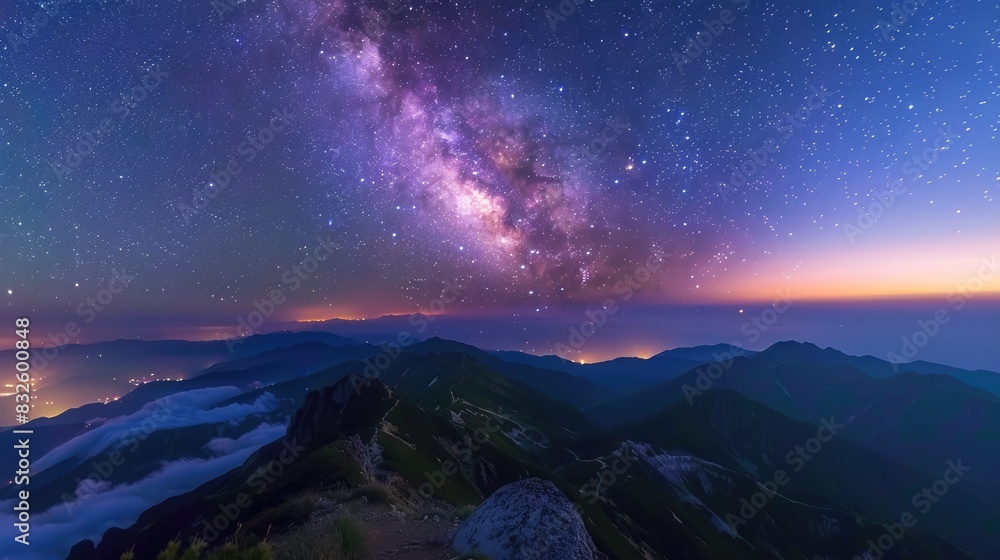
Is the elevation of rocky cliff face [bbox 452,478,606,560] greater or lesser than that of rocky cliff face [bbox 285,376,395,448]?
greater

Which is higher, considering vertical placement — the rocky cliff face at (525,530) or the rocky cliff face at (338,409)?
the rocky cliff face at (525,530)

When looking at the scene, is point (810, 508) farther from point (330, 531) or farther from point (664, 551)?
point (330, 531)

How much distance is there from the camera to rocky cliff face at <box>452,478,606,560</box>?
37.3 ft

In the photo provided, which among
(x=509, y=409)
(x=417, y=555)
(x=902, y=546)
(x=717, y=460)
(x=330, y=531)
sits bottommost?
(x=902, y=546)

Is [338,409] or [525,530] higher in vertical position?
[525,530]

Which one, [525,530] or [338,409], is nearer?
[525,530]

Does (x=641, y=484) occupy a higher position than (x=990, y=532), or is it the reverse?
(x=641, y=484)

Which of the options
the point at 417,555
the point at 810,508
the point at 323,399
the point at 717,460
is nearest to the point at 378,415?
the point at 323,399

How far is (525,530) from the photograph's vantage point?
11.7 meters

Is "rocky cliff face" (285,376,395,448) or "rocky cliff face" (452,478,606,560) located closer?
"rocky cliff face" (452,478,606,560)

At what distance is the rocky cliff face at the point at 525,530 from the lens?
11.4 meters

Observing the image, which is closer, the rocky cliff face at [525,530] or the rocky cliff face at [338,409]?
the rocky cliff face at [525,530]

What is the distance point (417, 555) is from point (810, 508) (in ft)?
585

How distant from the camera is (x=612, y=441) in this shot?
165000 mm
